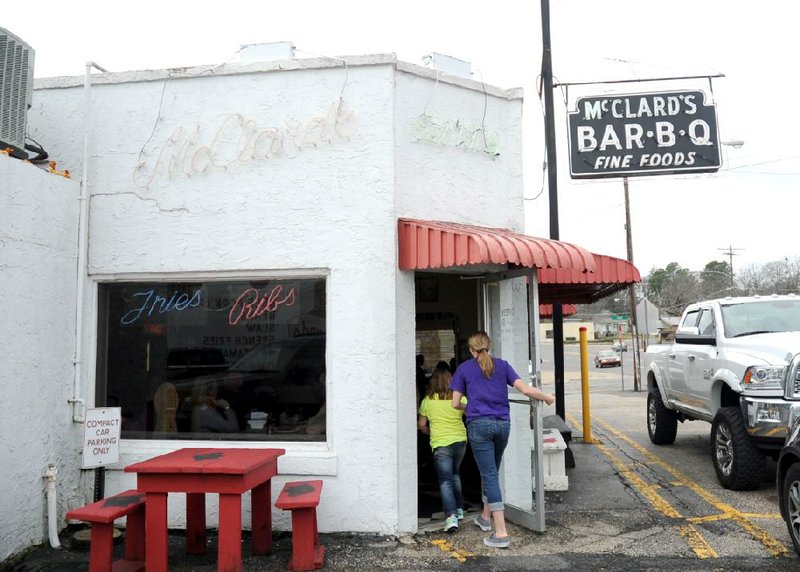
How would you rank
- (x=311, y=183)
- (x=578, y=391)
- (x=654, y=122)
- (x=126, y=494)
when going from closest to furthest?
(x=126, y=494), (x=311, y=183), (x=654, y=122), (x=578, y=391)

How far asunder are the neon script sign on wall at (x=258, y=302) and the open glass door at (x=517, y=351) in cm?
204

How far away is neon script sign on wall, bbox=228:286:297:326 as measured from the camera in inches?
240

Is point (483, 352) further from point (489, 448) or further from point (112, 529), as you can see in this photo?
point (112, 529)

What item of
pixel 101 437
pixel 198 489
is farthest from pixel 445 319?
pixel 198 489

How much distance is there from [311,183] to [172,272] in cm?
157

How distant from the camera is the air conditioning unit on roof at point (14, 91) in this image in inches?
218

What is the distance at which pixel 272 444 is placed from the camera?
5.96 meters

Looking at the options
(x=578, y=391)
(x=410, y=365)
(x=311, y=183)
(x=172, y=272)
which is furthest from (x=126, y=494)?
(x=578, y=391)

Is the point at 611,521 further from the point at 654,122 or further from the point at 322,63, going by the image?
the point at 654,122

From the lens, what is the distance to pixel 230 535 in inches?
182

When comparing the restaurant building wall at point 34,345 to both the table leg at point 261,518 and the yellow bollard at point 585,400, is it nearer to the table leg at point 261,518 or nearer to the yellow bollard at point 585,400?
the table leg at point 261,518

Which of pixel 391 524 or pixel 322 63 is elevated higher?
pixel 322 63

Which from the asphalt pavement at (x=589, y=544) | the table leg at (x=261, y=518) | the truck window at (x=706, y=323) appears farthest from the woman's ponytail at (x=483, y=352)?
the truck window at (x=706, y=323)

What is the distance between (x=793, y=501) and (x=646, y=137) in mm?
5913
